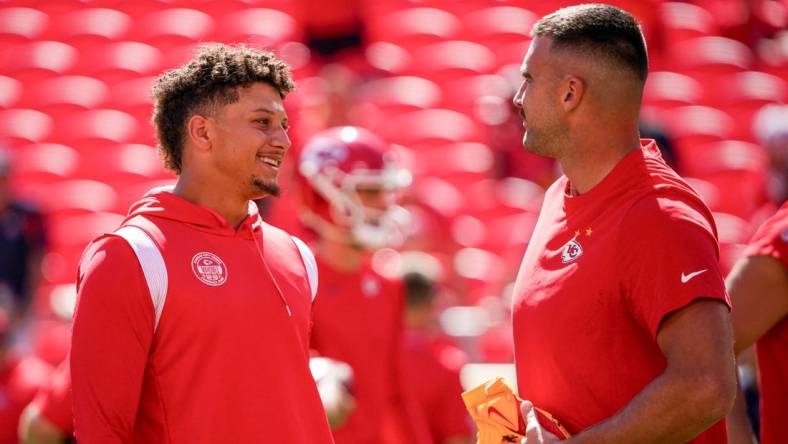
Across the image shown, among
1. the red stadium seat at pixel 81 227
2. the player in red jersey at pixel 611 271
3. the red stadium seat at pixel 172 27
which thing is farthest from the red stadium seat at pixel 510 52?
the player in red jersey at pixel 611 271

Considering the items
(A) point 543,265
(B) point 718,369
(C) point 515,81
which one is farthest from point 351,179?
(C) point 515,81

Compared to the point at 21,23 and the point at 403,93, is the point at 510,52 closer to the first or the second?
the point at 403,93

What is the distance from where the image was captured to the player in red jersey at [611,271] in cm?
252

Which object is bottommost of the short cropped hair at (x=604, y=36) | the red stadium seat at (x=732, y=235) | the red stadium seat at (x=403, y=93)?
the red stadium seat at (x=732, y=235)

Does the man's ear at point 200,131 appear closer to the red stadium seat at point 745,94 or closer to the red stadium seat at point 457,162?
the red stadium seat at point 457,162

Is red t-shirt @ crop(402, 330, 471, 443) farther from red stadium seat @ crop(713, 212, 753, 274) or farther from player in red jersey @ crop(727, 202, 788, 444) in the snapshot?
red stadium seat @ crop(713, 212, 753, 274)

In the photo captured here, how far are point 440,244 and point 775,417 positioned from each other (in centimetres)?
388

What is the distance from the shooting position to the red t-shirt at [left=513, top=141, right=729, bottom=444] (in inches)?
101

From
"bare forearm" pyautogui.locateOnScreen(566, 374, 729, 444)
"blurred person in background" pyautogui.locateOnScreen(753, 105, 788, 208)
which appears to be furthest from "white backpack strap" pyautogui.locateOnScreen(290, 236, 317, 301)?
"blurred person in background" pyautogui.locateOnScreen(753, 105, 788, 208)

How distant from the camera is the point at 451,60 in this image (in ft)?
31.2

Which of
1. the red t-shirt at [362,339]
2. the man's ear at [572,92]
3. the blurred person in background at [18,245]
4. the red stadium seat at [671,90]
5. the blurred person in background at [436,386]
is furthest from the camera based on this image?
the red stadium seat at [671,90]

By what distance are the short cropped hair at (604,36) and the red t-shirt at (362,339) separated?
1745 millimetres

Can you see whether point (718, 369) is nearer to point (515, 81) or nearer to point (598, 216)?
point (598, 216)

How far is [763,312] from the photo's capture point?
3.13m
